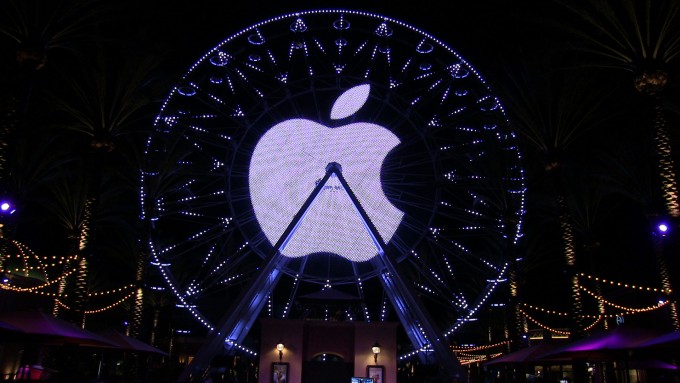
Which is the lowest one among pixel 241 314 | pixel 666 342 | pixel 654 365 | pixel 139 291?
pixel 654 365

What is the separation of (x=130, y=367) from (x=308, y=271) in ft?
32.6

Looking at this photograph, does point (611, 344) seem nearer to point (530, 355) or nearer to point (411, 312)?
point (530, 355)

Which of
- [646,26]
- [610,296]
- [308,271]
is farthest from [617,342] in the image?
[610,296]

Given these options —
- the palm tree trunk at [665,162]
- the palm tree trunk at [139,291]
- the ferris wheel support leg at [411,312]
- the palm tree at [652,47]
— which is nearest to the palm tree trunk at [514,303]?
the ferris wheel support leg at [411,312]

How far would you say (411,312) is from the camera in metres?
25.1

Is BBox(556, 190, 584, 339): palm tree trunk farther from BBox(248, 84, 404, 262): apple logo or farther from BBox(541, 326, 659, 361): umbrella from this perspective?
BBox(248, 84, 404, 262): apple logo

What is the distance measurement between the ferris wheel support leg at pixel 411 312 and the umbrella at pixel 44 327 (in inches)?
469

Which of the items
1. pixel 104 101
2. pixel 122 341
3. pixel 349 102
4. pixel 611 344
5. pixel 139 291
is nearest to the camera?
pixel 611 344

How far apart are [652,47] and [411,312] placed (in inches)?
558

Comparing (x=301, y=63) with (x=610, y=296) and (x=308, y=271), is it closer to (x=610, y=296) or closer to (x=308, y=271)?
(x=308, y=271)

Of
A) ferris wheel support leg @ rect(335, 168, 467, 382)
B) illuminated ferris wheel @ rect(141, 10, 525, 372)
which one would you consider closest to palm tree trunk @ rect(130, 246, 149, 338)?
illuminated ferris wheel @ rect(141, 10, 525, 372)

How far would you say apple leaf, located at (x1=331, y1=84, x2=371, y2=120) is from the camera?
2775cm

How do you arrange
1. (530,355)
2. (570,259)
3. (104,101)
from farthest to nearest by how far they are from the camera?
1. (570,259)
2. (104,101)
3. (530,355)

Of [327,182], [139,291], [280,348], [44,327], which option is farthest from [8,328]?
[139,291]
